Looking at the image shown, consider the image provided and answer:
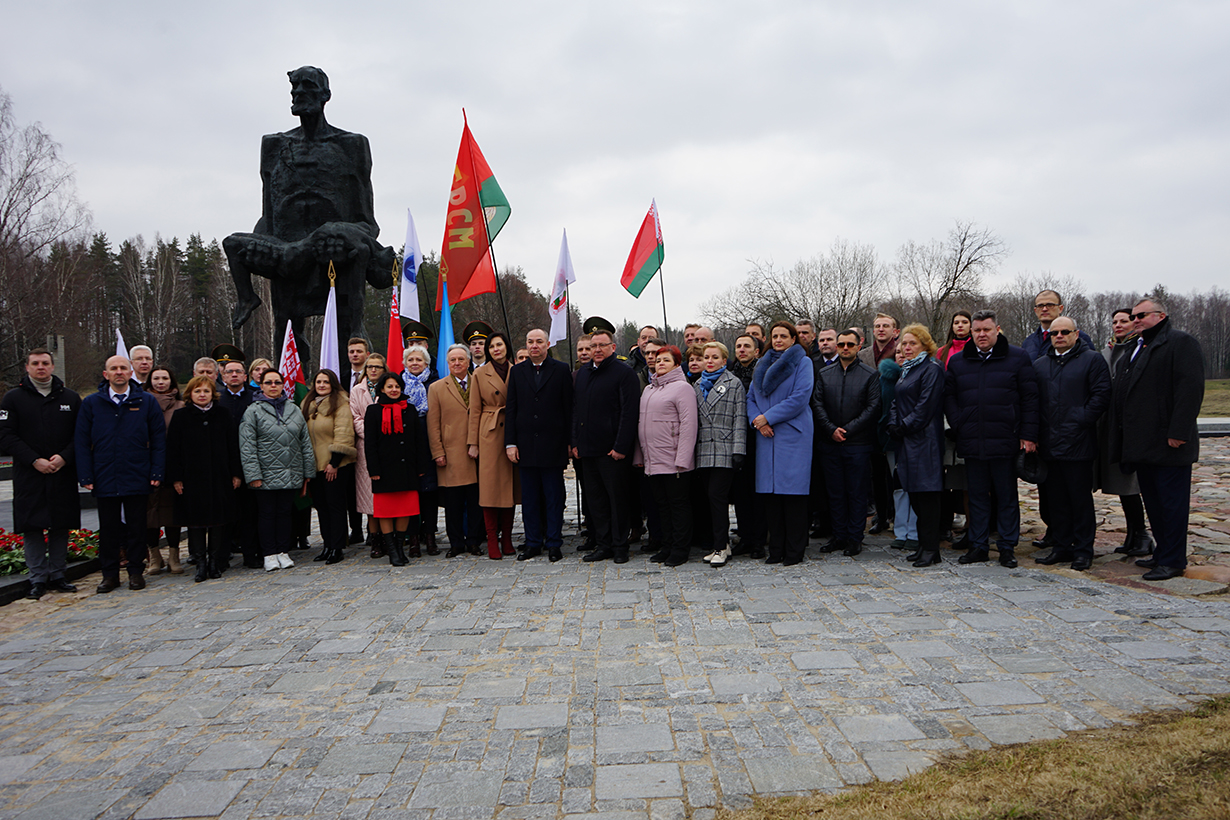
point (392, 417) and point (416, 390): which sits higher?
point (416, 390)

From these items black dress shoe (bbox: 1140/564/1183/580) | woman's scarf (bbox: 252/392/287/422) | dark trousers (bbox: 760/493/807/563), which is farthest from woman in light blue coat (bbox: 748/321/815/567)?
woman's scarf (bbox: 252/392/287/422)

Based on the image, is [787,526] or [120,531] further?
[787,526]

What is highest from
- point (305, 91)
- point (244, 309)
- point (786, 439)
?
point (305, 91)

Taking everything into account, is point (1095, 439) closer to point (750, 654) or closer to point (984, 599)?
Answer: point (984, 599)

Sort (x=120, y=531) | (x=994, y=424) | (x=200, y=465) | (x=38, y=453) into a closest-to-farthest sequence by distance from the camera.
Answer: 1. (x=994, y=424)
2. (x=38, y=453)
3. (x=120, y=531)
4. (x=200, y=465)

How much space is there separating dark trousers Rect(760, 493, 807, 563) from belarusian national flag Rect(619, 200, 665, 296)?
3893 millimetres

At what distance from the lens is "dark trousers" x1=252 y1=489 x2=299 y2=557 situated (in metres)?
7.29

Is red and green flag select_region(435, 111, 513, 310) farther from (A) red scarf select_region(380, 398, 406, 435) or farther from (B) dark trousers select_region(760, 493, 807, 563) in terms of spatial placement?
(B) dark trousers select_region(760, 493, 807, 563)

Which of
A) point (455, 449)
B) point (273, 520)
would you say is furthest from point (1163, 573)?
point (273, 520)

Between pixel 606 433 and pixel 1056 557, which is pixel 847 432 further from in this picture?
pixel 606 433

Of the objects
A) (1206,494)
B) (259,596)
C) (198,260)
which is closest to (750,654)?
(259,596)

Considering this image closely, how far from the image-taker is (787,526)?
267 inches

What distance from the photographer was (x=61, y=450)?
21.3ft

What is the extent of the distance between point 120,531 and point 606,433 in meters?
4.37
